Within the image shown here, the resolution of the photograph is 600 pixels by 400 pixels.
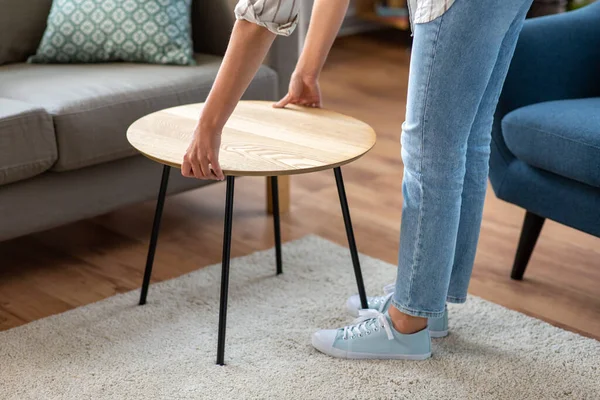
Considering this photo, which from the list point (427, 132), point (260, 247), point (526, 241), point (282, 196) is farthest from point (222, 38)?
point (427, 132)

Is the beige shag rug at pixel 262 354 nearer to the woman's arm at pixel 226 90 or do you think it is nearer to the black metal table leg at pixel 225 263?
the black metal table leg at pixel 225 263

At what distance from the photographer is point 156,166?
7.01ft

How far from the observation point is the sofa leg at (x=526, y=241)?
2008 millimetres

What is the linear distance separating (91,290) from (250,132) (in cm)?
58

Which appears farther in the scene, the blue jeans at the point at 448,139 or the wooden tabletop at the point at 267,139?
the wooden tabletop at the point at 267,139

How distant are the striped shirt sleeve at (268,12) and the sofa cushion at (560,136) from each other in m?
0.67

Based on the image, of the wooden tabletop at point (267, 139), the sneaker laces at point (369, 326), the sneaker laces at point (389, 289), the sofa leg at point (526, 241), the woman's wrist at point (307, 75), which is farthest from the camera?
the sofa leg at point (526, 241)

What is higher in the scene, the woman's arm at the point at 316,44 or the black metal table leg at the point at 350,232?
the woman's arm at the point at 316,44

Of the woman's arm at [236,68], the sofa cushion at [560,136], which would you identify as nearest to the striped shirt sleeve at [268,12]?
the woman's arm at [236,68]

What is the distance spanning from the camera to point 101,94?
2.00 metres

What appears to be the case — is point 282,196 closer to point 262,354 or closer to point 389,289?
point 389,289

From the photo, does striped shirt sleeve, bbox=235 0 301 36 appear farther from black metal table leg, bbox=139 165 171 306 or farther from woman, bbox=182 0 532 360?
black metal table leg, bbox=139 165 171 306

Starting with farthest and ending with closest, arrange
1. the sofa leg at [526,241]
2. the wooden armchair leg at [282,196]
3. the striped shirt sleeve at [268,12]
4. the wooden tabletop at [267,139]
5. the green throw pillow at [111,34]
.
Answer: the wooden armchair leg at [282,196]
the green throw pillow at [111,34]
the sofa leg at [526,241]
the wooden tabletop at [267,139]
the striped shirt sleeve at [268,12]

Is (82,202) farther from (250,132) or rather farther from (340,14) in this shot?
(340,14)
